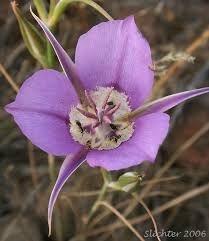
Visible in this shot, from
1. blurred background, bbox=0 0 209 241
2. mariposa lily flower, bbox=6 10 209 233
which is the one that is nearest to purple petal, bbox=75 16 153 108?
mariposa lily flower, bbox=6 10 209 233

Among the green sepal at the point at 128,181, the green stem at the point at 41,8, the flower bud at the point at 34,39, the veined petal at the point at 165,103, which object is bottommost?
the green sepal at the point at 128,181

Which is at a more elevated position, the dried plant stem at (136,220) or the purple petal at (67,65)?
the purple petal at (67,65)

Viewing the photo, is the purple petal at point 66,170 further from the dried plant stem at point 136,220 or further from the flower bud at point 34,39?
the dried plant stem at point 136,220

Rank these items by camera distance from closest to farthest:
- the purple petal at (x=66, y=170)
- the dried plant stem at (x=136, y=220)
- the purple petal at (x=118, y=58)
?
the purple petal at (x=66, y=170) → the purple petal at (x=118, y=58) → the dried plant stem at (x=136, y=220)

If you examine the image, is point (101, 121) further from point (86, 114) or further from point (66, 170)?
point (66, 170)

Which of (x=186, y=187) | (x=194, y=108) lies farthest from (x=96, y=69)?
(x=194, y=108)

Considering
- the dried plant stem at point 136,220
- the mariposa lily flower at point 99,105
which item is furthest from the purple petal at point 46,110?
the dried plant stem at point 136,220

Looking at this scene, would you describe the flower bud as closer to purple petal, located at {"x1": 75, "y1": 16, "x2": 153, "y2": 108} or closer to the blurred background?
purple petal, located at {"x1": 75, "y1": 16, "x2": 153, "y2": 108}

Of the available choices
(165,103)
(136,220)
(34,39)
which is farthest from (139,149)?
(136,220)
